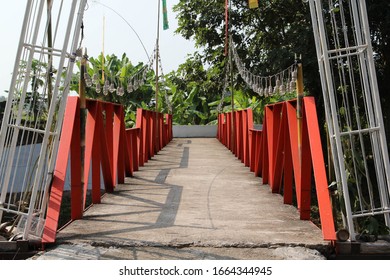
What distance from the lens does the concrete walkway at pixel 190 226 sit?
3846 mm

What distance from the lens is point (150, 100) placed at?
22.8 metres

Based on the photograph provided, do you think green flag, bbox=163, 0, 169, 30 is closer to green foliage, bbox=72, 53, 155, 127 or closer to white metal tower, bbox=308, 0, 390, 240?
green foliage, bbox=72, 53, 155, 127

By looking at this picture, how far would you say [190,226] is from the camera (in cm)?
460

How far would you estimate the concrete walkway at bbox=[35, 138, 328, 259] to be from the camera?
3846 millimetres

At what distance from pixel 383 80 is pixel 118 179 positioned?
32.6ft

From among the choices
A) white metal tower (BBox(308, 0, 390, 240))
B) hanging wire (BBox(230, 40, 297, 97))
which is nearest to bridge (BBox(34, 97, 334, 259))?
white metal tower (BBox(308, 0, 390, 240))

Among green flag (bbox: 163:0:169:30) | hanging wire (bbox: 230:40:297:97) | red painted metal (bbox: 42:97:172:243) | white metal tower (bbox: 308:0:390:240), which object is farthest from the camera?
green flag (bbox: 163:0:169:30)

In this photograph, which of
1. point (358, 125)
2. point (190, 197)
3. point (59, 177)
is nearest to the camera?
point (358, 125)

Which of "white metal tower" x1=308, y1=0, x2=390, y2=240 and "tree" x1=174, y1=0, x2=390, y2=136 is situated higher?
"tree" x1=174, y1=0, x2=390, y2=136

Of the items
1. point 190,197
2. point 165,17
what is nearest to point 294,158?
point 190,197

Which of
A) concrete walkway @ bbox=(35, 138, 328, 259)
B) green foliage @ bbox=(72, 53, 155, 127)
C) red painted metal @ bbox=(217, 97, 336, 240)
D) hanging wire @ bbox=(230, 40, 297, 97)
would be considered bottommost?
concrete walkway @ bbox=(35, 138, 328, 259)

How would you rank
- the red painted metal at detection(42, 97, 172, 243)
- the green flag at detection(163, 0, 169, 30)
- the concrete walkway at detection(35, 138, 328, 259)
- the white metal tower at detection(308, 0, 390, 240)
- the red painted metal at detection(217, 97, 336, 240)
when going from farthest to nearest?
the green flag at detection(163, 0, 169, 30) < the red painted metal at detection(42, 97, 172, 243) < the red painted metal at detection(217, 97, 336, 240) < the white metal tower at detection(308, 0, 390, 240) < the concrete walkway at detection(35, 138, 328, 259)

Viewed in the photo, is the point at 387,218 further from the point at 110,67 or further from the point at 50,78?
the point at 110,67

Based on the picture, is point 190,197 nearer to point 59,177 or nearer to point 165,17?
point 59,177
